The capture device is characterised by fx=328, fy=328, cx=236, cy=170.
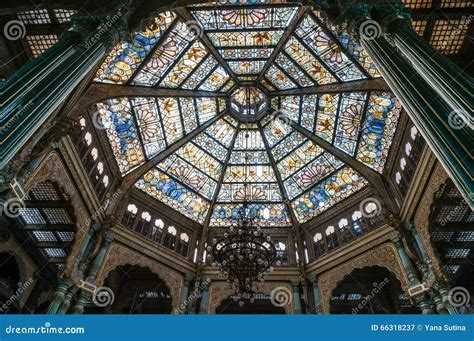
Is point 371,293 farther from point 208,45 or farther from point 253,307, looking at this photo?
point 208,45

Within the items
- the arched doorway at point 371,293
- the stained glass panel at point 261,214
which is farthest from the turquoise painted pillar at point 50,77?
the arched doorway at point 371,293

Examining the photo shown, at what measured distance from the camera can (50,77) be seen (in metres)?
5.74

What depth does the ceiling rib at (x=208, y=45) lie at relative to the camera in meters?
10.5

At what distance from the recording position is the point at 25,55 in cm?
904

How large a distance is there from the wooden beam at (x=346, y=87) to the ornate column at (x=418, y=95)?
4.62 meters

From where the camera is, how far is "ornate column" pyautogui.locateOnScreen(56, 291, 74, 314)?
9984 mm

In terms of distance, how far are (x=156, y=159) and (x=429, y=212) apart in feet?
34.8

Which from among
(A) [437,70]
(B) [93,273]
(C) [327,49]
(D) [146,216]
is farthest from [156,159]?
(A) [437,70]

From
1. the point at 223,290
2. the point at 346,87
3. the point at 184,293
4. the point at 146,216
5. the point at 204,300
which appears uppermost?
the point at 346,87

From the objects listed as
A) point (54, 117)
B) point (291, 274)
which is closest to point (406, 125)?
point (291, 274)

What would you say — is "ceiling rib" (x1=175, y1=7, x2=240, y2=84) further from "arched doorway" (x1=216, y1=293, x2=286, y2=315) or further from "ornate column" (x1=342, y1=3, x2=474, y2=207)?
"arched doorway" (x1=216, y1=293, x2=286, y2=315)

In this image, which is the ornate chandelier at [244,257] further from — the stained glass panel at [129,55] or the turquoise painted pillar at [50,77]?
the stained glass panel at [129,55]

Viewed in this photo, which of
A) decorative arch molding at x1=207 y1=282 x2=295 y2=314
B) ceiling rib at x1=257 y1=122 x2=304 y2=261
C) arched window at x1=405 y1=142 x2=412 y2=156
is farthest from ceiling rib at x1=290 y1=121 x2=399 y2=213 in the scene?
decorative arch molding at x1=207 y1=282 x2=295 y2=314

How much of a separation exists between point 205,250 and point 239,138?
5.48 m
